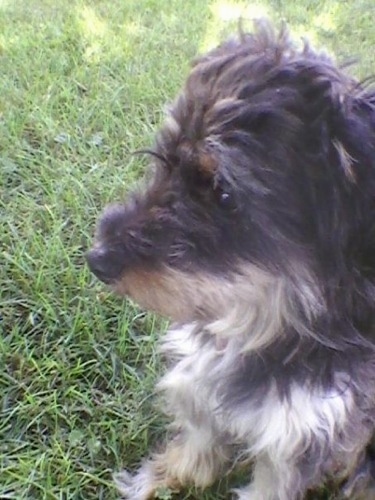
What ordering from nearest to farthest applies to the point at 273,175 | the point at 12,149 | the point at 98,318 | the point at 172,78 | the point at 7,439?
the point at 273,175
the point at 7,439
the point at 98,318
the point at 12,149
the point at 172,78

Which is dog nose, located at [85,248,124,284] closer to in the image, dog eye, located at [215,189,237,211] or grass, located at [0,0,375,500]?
dog eye, located at [215,189,237,211]

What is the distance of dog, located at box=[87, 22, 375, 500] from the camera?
51.3 inches

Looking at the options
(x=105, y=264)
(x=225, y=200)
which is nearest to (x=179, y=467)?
(x=105, y=264)

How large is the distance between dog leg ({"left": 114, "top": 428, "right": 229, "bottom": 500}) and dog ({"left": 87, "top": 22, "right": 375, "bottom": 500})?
0.55 ft

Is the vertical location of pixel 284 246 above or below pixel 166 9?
above

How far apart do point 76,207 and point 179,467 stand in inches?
33.4

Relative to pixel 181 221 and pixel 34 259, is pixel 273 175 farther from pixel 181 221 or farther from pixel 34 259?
pixel 34 259

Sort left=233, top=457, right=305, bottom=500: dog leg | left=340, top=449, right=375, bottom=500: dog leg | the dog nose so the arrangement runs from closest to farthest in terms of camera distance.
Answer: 1. the dog nose
2. left=233, top=457, right=305, bottom=500: dog leg
3. left=340, top=449, right=375, bottom=500: dog leg

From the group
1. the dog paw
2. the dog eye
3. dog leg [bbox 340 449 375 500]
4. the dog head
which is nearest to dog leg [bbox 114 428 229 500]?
the dog paw

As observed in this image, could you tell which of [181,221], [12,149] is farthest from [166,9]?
[181,221]

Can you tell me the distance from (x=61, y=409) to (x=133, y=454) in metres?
0.20

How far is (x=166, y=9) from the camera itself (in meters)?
3.57

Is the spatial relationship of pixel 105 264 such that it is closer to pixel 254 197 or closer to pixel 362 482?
pixel 254 197

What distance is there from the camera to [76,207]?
7.79 ft
